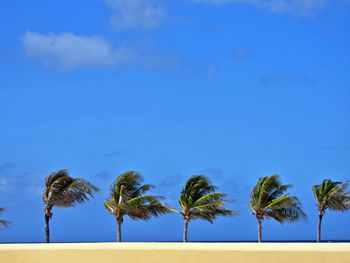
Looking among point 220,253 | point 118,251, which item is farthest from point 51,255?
point 220,253

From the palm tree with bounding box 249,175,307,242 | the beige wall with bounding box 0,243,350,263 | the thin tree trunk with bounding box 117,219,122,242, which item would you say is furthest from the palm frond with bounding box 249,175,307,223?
the beige wall with bounding box 0,243,350,263

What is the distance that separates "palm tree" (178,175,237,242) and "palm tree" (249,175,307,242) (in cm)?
153

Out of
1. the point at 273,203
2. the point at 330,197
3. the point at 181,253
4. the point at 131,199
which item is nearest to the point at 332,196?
the point at 330,197

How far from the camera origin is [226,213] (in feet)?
96.1

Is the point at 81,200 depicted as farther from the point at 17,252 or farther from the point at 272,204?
the point at 17,252

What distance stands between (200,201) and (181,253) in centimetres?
2077

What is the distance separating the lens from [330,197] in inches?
1293

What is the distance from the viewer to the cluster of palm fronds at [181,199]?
26.4 meters

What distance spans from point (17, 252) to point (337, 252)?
498 centimetres

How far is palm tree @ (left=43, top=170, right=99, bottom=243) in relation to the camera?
26.2 metres

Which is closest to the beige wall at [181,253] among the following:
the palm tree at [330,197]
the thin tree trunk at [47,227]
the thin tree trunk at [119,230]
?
the thin tree trunk at [47,227]

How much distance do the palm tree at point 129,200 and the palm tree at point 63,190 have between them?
218 centimetres

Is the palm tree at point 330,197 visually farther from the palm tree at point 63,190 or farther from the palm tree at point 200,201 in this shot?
the palm tree at point 63,190

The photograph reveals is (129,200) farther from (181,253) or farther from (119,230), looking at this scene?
(181,253)
